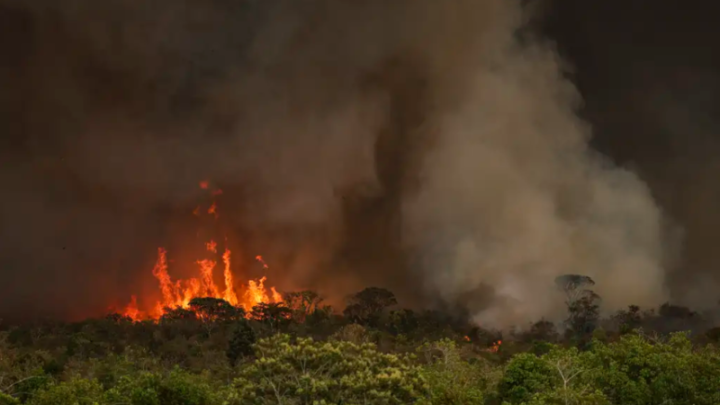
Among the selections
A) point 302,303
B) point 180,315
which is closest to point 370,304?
point 302,303

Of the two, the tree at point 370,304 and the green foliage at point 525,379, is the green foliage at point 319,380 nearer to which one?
the green foliage at point 525,379

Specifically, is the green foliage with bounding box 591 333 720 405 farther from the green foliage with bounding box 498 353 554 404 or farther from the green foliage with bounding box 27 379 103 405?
the green foliage with bounding box 27 379 103 405

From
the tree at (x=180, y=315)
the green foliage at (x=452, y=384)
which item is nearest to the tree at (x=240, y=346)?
the green foliage at (x=452, y=384)

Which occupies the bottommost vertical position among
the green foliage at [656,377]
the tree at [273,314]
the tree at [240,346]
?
the green foliage at [656,377]

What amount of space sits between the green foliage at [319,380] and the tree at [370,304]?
144m

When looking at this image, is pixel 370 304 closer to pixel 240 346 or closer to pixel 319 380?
pixel 240 346

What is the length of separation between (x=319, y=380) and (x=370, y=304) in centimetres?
14804

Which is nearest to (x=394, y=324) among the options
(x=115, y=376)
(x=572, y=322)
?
(x=572, y=322)

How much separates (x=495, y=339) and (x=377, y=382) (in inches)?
5173

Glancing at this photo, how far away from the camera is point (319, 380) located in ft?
139

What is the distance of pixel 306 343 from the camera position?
43.6 meters

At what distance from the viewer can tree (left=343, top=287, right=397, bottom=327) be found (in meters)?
187

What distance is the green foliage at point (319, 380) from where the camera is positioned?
4150 centimetres

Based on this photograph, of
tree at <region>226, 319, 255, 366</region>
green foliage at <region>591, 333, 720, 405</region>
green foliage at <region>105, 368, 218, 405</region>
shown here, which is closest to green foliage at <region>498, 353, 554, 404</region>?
green foliage at <region>591, 333, 720, 405</region>
